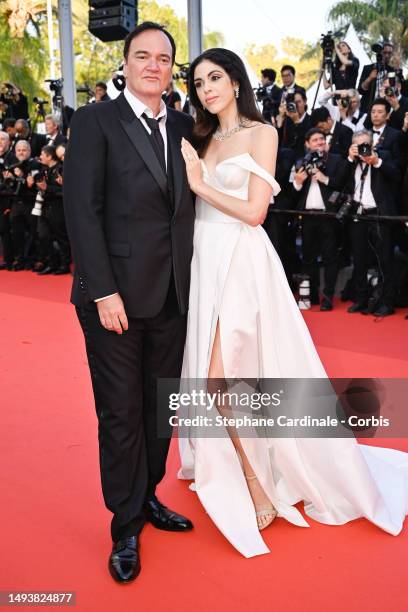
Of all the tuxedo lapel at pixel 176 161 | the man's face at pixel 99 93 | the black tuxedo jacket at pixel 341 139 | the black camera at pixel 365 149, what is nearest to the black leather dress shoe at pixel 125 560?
the tuxedo lapel at pixel 176 161

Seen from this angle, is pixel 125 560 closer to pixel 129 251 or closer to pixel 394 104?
pixel 129 251

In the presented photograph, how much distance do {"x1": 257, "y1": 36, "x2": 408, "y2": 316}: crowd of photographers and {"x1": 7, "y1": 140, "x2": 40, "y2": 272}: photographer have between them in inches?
125

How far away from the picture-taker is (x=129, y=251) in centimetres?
202

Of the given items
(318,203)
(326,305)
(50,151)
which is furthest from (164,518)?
(50,151)

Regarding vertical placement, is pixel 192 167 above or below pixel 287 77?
below

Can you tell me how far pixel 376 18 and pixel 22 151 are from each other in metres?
8.69

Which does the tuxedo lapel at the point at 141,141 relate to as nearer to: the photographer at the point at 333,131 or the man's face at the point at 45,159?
the photographer at the point at 333,131

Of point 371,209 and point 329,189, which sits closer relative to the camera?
point 371,209

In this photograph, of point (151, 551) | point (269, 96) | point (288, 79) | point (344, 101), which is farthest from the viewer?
point (288, 79)

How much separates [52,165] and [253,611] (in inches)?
252

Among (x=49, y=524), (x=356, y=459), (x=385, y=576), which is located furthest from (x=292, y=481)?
(x=49, y=524)

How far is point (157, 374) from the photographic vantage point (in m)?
2.26

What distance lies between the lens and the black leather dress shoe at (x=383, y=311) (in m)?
5.41

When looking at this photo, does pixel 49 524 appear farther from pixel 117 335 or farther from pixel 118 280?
pixel 118 280
